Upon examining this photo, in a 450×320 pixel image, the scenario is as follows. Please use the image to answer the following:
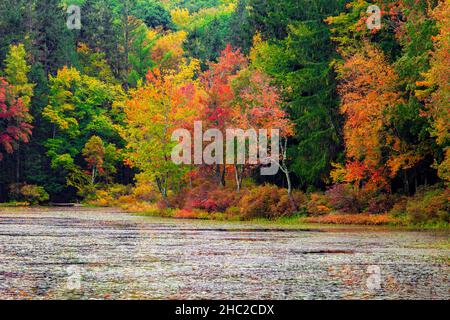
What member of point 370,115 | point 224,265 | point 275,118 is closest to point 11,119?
point 275,118

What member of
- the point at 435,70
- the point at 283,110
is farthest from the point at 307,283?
the point at 283,110

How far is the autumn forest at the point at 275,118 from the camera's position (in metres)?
45.2

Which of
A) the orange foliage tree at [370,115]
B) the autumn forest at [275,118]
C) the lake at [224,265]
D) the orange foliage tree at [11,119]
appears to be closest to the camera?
the lake at [224,265]

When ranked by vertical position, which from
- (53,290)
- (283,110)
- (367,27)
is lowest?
(53,290)

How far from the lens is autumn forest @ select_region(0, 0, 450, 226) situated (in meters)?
45.2

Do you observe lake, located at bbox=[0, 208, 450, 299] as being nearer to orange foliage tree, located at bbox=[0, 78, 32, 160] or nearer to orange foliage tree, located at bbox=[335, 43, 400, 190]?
orange foliage tree, located at bbox=[335, 43, 400, 190]

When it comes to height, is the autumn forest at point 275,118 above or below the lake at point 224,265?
above

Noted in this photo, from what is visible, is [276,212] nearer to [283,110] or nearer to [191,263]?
[283,110]

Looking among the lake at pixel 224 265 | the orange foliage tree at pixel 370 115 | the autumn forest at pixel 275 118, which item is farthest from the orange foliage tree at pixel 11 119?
the lake at pixel 224 265

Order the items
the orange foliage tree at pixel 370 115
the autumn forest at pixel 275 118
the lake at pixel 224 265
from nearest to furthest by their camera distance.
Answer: the lake at pixel 224 265, the autumn forest at pixel 275 118, the orange foliage tree at pixel 370 115

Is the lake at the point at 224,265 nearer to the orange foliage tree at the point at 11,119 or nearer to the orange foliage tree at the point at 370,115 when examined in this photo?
the orange foliage tree at the point at 370,115

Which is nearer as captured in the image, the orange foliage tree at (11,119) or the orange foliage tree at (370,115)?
the orange foliage tree at (370,115)

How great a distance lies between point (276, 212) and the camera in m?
51.7

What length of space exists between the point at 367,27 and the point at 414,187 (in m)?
9.47
